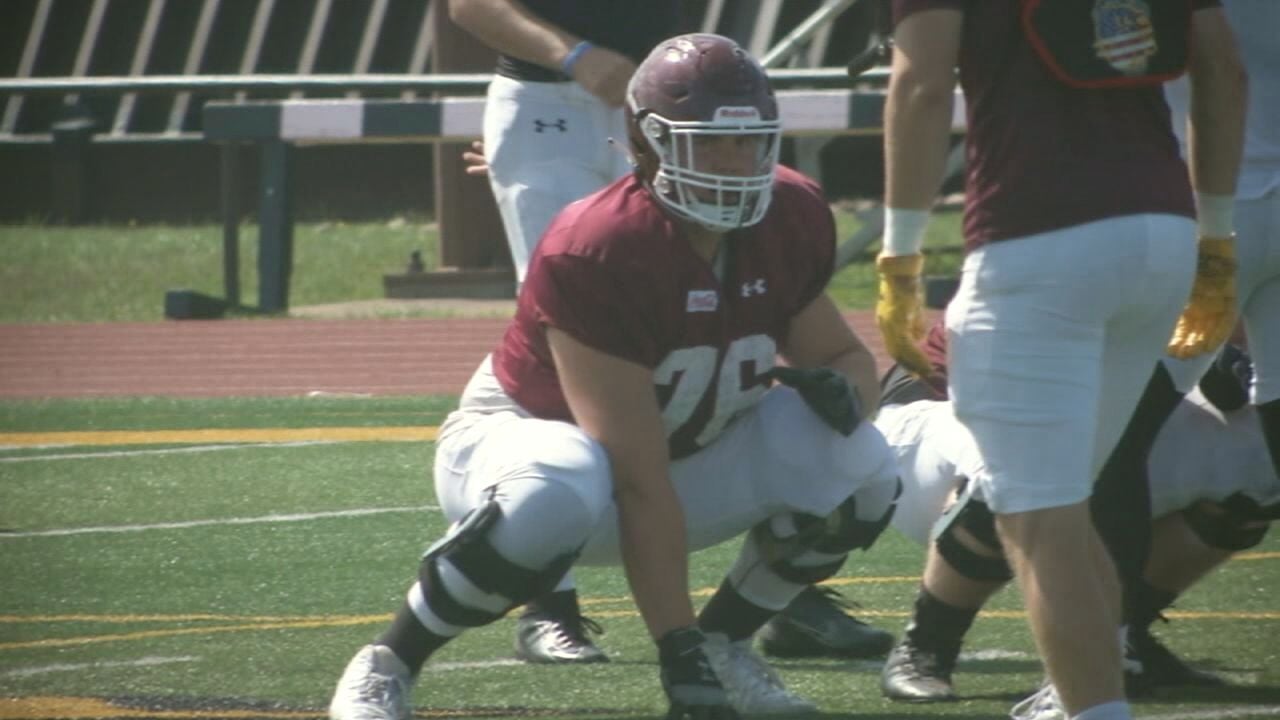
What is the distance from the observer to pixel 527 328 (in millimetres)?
4812

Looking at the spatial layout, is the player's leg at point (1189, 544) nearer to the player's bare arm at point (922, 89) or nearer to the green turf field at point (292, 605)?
the green turf field at point (292, 605)

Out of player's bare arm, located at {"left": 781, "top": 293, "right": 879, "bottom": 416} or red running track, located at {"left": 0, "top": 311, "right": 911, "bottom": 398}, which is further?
red running track, located at {"left": 0, "top": 311, "right": 911, "bottom": 398}

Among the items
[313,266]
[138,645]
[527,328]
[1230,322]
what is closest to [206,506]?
[138,645]

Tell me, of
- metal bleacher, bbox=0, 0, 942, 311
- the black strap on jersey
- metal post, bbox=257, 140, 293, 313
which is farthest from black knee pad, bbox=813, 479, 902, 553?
metal bleacher, bbox=0, 0, 942, 311

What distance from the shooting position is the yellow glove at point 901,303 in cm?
423

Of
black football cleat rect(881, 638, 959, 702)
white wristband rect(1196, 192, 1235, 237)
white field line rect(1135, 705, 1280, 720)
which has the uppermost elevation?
white wristband rect(1196, 192, 1235, 237)

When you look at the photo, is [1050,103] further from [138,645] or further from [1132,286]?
[138,645]

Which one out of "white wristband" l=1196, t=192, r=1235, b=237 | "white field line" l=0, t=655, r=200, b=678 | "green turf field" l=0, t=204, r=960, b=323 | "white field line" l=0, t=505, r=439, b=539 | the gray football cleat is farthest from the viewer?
"green turf field" l=0, t=204, r=960, b=323

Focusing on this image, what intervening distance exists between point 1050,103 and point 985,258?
268 millimetres

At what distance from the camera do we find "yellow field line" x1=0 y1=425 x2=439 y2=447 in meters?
9.02

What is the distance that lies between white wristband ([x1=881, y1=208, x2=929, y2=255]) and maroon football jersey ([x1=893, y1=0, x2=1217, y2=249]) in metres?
0.12

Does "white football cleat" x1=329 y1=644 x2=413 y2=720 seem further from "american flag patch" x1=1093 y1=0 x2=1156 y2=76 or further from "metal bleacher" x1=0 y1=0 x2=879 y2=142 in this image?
"metal bleacher" x1=0 y1=0 x2=879 y2=142

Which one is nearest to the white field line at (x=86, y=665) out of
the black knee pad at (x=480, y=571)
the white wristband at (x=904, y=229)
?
the black knee pad at (x=480, y=571)

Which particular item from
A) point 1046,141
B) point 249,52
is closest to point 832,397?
point 1046,141
